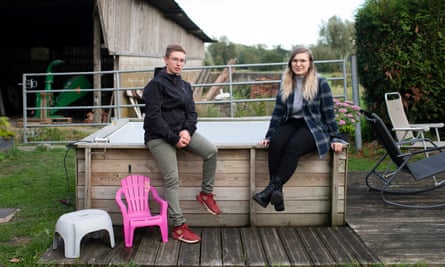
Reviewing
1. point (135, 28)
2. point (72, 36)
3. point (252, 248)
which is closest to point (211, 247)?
point (252, 248)

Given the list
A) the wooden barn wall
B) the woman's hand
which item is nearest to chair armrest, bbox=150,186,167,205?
the woman's hand

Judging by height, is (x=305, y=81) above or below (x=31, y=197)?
above

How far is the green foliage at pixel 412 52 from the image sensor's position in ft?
22.9

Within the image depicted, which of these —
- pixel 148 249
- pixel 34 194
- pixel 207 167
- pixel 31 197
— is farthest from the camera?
pixel 34 194

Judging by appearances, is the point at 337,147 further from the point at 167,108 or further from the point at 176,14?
the point at 176,14

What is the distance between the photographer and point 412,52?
23.1 ft

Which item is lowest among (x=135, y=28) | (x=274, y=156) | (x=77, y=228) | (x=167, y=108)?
(x=77, y=228)

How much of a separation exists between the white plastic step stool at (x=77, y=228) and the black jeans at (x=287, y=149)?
131cm

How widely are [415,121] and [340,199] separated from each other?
425 centimetres

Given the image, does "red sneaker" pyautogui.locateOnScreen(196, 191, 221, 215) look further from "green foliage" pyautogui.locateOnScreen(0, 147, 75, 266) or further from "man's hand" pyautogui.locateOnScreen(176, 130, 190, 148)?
"green foliage" pyautogui.locateOnScreen(0, 147, 75, 266)

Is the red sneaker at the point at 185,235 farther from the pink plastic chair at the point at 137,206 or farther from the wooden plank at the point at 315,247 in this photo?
the wooden plank at the point at 315,247

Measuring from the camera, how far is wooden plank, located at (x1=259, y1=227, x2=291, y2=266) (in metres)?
3.09

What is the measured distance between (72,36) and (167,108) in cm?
1237

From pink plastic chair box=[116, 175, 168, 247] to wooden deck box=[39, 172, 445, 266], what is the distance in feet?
0.43
